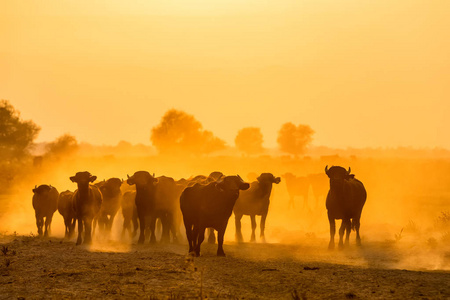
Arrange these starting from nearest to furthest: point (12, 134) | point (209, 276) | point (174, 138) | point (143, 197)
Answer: point (209, 276) < point (143, 197) < point (12, 134) < point (174, 138)

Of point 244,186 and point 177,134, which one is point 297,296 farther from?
point 177,134

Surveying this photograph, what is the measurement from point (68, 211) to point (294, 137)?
12150 centimetres

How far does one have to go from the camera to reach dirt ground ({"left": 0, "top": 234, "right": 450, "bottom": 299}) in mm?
13164

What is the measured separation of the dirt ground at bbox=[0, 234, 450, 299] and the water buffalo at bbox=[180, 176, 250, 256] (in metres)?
0.80

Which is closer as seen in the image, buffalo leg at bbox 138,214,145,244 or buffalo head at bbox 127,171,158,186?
buffalo leg at bbox 138,214,145,244

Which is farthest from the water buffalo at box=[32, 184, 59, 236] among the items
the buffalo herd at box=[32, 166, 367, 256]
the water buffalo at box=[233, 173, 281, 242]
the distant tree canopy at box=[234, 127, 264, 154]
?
the distant tree canopy at box=[234, 127, 264, 154]

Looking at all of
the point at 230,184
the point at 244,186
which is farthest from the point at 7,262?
the point at 244,186

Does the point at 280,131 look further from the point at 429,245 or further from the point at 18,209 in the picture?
the point at 429,245

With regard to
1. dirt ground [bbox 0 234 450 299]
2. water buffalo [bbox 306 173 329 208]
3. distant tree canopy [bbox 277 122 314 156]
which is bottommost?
dirt ground [bbox 0 234 450 299]

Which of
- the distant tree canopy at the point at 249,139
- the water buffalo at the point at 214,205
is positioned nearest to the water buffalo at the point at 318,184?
the water buffalo at the point at 214,205

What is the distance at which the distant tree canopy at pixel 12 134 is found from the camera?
72.9 metres

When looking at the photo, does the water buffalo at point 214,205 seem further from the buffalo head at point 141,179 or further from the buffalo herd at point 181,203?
the buffalo head at point 141,179

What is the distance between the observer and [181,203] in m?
19.2

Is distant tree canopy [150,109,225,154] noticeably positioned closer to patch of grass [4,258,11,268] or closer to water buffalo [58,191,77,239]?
water buffalo [58,191,77,239]
